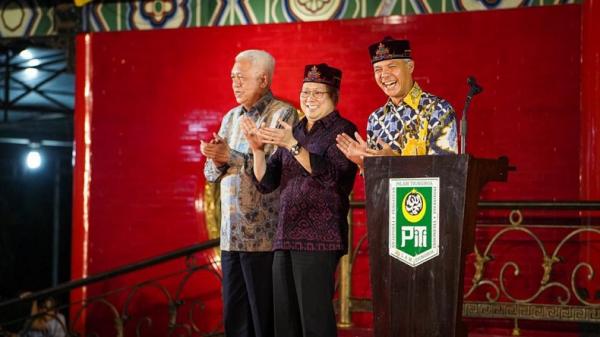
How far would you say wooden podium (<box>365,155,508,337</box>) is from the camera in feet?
10.9

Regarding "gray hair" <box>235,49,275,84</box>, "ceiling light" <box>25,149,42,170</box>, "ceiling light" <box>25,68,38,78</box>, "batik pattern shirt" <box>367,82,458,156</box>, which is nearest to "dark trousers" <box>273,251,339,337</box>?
"batik pattern shirt" <box>367,82,458,156</box>

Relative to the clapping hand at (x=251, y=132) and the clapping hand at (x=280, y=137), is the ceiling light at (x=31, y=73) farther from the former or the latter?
the clapping hand at (x=280, y=137)

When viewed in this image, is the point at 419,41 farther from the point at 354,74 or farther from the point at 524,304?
the point at 524,304

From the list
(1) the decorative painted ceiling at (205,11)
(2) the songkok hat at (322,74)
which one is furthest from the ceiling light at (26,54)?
(2) the songkok hat at (322,74)

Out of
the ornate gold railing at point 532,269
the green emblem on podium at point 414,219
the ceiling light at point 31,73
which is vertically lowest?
the ornate gold railing at point 532,269

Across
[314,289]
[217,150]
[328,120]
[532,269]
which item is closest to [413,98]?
[328,120]

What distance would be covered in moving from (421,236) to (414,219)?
0.22ft

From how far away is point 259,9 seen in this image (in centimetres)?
721

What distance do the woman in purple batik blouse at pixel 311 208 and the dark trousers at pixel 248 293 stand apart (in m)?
0.26

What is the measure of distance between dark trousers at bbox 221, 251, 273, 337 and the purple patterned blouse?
325 millimetres

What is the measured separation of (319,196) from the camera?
12.4 ft

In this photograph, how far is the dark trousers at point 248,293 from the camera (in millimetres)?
4102

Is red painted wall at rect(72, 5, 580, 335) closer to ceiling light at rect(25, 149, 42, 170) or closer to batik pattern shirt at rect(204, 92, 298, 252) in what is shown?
batik pattern shirt at rect(204, 92, 298, 252)

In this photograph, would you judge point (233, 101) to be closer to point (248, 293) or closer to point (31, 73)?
point (248, 293)
